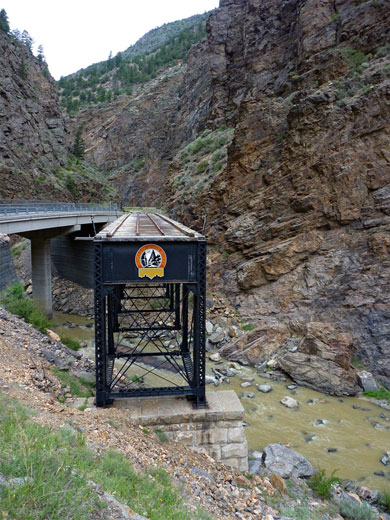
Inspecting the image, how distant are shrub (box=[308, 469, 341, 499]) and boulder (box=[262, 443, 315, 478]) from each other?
0.25 metres

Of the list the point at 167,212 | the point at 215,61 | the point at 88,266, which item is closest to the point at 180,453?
the point at 88,266

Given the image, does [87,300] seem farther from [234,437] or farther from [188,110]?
[188,110]

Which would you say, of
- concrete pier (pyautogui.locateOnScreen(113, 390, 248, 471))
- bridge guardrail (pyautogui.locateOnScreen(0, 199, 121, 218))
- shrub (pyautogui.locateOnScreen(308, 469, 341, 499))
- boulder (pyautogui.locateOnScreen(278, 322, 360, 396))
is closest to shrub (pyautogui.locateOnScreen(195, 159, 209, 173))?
bridge guardrail (pyautogui.locateOnScreen(0, 199, 121, 218))

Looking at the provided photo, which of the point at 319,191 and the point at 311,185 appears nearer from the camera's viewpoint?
the point at 319,191

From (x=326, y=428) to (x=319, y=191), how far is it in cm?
1485

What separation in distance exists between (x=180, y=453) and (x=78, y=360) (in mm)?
7853

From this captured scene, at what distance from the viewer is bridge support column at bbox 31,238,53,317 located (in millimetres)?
29828

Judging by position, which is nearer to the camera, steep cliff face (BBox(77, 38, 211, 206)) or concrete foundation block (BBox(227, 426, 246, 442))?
concrete foundation block (BBox(227, 426, 246, 442))

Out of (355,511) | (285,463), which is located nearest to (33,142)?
(285,463)

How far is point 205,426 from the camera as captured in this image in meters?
9.07

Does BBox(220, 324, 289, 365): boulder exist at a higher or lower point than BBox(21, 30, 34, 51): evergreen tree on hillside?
lower

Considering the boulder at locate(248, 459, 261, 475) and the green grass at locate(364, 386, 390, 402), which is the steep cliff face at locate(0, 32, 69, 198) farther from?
the green grass at locate(364, 386, 390, 402)

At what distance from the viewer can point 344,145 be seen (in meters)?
21.5

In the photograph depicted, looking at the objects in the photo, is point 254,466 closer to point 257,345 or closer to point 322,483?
point 322,483
